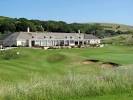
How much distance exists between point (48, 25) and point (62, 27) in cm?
661

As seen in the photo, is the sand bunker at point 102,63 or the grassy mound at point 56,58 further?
the grassy mound at point 56,58

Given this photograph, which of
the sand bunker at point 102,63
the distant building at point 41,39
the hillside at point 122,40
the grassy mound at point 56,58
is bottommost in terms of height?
the hillside at point 122,40

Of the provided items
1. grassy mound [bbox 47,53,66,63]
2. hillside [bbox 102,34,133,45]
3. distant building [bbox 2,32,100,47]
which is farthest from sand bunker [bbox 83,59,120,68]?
hillside [bbox 102,34,133,45]

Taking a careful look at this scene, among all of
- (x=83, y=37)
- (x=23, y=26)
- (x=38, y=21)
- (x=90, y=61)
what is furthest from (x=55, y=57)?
(x=38, y=21)

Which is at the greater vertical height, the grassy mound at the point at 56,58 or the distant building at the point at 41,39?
the grassy mound at the point at 56,58

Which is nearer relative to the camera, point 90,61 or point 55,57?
point 90,61

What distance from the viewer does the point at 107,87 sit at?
54.3 ft

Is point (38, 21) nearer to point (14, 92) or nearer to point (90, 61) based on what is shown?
point (90, 61)

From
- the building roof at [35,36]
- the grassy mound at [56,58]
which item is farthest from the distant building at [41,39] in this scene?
the grassy mound at [56,58]

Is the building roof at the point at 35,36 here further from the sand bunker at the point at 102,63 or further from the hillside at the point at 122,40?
the sand bunker at the point at 102,63

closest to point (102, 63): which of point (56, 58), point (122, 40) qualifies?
point (56, 58)

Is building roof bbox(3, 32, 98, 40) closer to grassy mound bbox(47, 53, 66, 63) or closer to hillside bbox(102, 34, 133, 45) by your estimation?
hillside bbox(102, 34, 133, 45)

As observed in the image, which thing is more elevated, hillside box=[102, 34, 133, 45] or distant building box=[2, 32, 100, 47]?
distant building box=[2, 32, 100, 47]

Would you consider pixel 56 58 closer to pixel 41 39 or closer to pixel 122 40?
pixel 41 39
